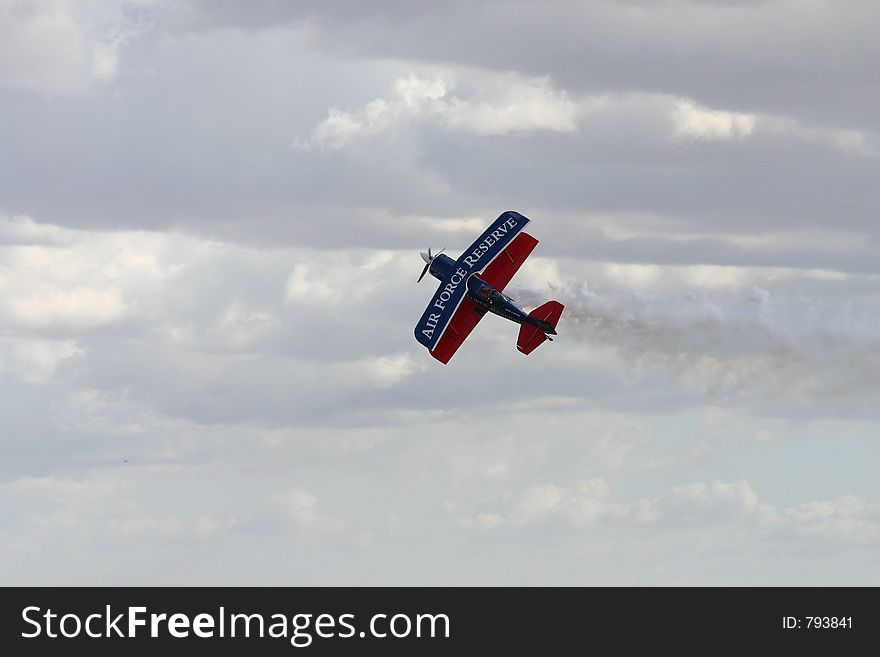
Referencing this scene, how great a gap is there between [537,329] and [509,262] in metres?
9.70

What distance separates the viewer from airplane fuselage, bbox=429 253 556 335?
13375 centimetres

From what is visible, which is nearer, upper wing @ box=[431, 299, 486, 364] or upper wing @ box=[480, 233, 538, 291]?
upper wing @ box=[431, 299, 486, 364]

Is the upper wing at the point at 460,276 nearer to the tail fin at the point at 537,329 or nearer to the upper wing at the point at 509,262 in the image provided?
the upper wing at the point at 509,262

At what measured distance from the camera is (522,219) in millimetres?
144125

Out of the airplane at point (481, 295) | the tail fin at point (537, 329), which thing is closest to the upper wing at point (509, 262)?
the airplane at point (481, 295)

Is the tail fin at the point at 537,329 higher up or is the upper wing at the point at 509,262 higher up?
the upper wing at the point at 509,262

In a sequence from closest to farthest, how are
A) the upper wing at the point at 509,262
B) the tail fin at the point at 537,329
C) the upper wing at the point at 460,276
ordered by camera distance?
1. the tail fin at the point at 537,329
2. the upper wing at the point at 460,276
3. the upper wing at the point at 509,262

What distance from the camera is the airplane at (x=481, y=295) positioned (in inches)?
5276

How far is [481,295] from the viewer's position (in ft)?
447

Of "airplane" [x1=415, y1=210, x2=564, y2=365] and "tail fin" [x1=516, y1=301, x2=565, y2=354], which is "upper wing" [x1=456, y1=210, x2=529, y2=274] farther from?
"tail fin" [x1=516, y1=301, x2=565, y2=354]

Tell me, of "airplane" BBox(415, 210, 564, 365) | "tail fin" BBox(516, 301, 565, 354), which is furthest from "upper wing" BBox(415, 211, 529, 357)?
"tail fin" BBox(516, 301, 565, 354)
